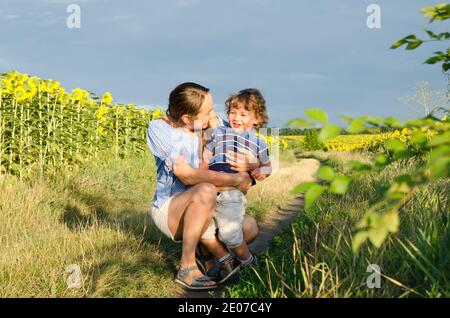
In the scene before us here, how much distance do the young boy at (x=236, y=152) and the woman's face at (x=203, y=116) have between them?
0.47 ft

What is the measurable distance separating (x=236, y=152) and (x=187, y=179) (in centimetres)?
48

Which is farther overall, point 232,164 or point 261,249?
point 261,249

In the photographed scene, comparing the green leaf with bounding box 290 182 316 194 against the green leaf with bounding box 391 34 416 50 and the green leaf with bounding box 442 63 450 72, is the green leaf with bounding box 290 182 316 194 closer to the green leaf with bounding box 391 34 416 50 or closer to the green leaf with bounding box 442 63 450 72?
the green leaf with bounding box 391 34 416 50

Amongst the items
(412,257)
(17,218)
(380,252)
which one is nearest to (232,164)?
(380,252)

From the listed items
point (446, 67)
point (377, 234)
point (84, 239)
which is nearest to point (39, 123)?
point (84, 239)

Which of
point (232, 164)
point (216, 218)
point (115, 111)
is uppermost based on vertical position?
point (115, 111)

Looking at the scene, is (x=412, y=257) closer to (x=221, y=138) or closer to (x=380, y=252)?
(x=380, y=252)

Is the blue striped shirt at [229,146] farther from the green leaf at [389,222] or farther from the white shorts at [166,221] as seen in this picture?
the green leaf at [389,222]

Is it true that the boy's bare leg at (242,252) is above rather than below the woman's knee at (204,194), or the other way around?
→ below

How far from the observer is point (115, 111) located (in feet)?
40.1

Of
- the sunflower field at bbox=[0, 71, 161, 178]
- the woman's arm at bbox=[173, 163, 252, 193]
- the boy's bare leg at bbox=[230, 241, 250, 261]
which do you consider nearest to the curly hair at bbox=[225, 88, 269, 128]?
the woman's arm at bbox=[173, 163, 252, 193]

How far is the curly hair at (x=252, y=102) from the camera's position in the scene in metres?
4.47

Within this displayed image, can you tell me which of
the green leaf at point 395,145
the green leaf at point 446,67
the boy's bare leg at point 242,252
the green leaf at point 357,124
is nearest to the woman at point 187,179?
the boy's bare leg at point 242,252
